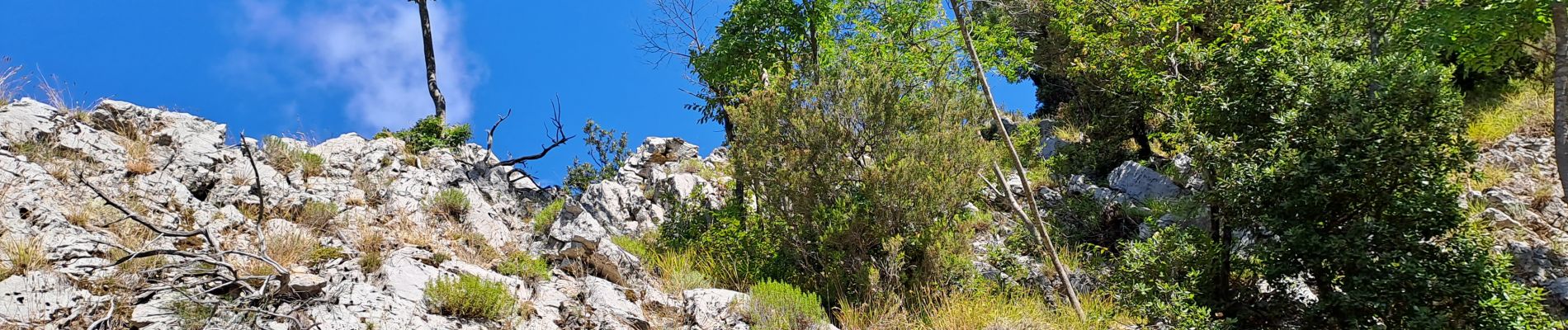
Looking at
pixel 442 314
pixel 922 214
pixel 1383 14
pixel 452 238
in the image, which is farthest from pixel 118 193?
pixel 1383 14

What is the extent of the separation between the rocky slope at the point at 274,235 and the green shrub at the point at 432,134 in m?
1.28

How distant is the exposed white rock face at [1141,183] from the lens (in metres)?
13.1

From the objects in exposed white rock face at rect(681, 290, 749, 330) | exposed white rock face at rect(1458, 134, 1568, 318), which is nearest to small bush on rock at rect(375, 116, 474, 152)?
exposed white rock face at rect(681, 290, 749, 330)

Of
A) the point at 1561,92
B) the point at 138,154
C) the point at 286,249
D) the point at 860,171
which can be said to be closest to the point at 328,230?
the point at 286,249

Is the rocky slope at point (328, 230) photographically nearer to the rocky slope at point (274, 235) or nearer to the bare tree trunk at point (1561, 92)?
the rocky slope at point (274, 235)

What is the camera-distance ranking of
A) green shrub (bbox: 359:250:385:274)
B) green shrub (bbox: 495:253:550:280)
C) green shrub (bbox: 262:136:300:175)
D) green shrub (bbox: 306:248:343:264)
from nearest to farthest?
1. green shrub (bbox: 359:250:385:274)
2. green shrub (bbox: 306:248:343:264)
3. green shrub (bbox: 495:253:550:280)
4. green shrub (bbox: 262:136:300:175)

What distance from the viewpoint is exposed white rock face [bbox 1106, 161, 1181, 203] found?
1307 cm

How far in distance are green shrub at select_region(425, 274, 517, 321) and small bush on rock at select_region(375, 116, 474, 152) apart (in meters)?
8.00

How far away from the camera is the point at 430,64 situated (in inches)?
712

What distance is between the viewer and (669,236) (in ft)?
35.5

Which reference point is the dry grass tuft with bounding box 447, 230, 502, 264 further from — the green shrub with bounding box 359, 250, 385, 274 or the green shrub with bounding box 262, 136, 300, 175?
the green shrub with bounding box 262, 136, 300, 175

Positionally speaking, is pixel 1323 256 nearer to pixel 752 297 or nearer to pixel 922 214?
pixel 922 214

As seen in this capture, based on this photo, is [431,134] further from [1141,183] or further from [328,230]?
[1141,183]

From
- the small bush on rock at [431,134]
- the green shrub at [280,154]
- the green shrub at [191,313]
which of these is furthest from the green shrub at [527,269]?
the small bush on rock at [431,134]
